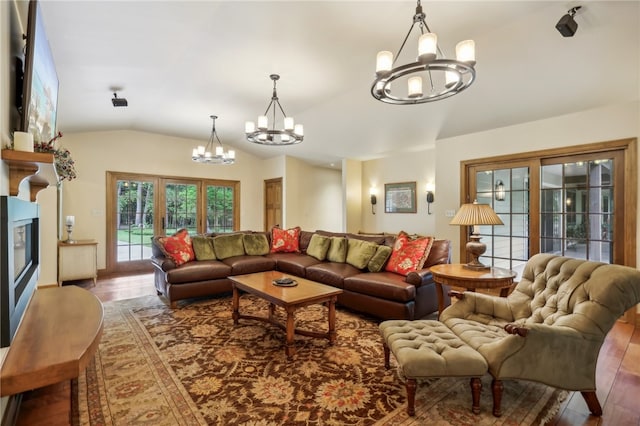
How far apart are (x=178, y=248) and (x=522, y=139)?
4.86 m

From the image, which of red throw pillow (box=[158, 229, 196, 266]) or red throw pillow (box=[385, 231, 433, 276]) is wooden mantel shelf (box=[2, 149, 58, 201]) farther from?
red throw pillow (box=[385, 231, 433, 276])

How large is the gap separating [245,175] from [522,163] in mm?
A: 5829

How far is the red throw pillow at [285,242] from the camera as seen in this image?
17.3ft

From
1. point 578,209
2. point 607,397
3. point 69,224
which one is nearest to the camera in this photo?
point 607,397

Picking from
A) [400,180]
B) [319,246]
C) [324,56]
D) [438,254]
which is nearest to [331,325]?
[438,254]

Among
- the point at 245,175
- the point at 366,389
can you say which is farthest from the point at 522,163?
the point at 245,175

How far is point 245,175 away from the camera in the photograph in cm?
782

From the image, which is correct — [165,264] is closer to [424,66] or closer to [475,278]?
[475,278]

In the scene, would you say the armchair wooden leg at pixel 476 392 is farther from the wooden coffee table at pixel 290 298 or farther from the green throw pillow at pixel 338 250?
the green throw pillow at pixel 338 250

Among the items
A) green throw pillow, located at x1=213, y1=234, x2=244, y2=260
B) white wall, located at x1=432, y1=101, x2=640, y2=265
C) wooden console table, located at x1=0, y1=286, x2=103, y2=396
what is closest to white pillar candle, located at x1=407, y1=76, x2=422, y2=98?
white wall, located at x1=432, y1=101, x2=640, y2=265

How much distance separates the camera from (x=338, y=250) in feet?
14.5

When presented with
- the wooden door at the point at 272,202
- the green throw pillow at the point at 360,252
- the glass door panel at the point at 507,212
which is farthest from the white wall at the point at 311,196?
the glass door panel at the point at 507,212

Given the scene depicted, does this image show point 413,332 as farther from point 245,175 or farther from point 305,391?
point 245,175

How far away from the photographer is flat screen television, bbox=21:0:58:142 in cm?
168
